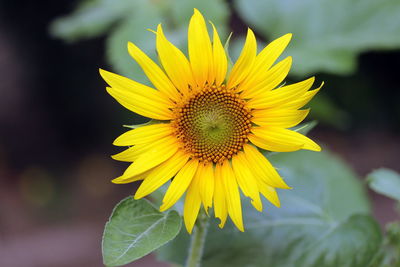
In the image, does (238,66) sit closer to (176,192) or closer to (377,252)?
(176,192)

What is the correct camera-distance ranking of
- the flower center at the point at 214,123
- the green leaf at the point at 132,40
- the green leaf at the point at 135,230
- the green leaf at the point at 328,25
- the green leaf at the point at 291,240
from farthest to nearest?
the green leaf at the point at 328,25, the green leaf at the point at 132,40, the green leaf at the point at 291,240, the flower center at the point at 214,123, the green leaf at the point at 135,230

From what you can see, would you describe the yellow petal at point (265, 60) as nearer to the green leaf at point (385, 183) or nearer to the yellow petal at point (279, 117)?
the yellow petal at point (279, 117)

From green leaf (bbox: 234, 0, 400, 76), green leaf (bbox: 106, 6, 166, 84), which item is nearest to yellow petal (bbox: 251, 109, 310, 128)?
green leaf (bbox: 106, 6, 166, 84)

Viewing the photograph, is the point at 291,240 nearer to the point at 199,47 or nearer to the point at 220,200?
the point at 220,200

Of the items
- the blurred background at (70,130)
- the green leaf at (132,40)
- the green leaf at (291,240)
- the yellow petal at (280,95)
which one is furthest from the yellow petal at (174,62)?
the blurred background at (70,130)

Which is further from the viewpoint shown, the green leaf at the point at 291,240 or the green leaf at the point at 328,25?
the green leaf at the point at 328,25
